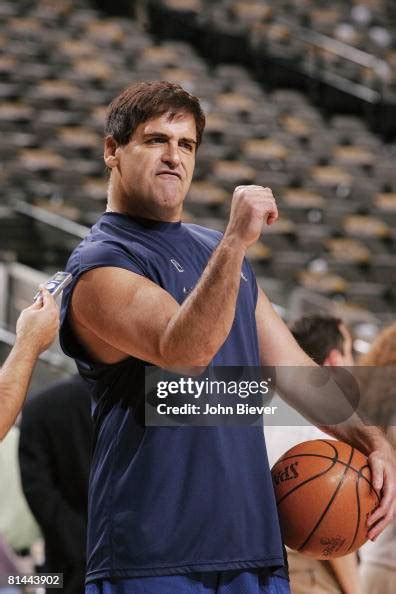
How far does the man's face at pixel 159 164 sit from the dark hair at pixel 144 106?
1 cm

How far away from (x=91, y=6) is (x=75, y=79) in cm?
284

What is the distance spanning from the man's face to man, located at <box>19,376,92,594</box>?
1.28m

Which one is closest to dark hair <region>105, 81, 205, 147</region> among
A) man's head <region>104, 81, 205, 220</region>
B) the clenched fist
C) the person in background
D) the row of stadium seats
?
man's head <region>104, 81, 205, 220</region>

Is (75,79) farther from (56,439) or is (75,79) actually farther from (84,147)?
(56,439)

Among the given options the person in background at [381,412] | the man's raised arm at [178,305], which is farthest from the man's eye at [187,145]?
the person in background at [381,412]

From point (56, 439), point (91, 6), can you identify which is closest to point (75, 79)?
point (91, 6)

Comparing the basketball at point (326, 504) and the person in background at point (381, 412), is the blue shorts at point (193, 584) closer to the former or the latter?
the basketball at point (326, 504)

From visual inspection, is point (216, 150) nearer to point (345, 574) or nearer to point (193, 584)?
point (345, 574)

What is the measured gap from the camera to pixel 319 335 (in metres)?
2.83

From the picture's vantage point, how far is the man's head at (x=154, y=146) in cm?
193

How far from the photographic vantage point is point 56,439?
314 centimetres

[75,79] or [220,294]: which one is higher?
[75,79]

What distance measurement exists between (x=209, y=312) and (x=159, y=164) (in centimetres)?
38

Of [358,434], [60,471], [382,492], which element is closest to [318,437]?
[358,434]
